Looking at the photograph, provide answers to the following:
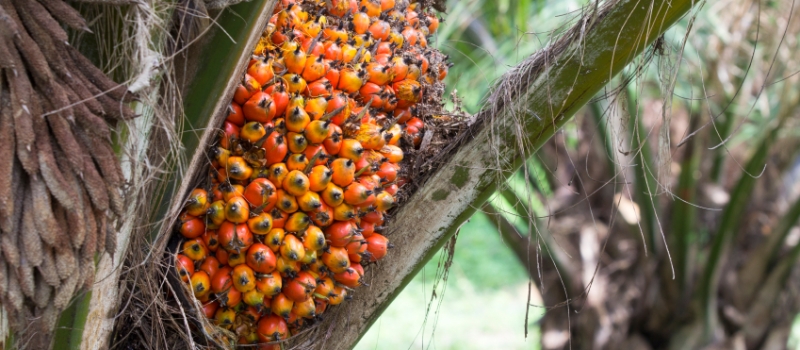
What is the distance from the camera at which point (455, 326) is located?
6.52m

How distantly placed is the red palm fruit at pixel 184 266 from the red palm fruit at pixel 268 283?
0.11 metres

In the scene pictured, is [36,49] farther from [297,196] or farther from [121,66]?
[297,196]

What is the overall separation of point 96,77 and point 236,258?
0.38 meters

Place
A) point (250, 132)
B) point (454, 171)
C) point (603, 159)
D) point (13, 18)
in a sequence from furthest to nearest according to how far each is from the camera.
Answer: point (603, 159) → point (454, 171) → point (250, 132) → point (13, 18)

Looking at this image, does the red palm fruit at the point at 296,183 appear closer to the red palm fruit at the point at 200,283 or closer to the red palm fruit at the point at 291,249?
the red palm fruit at the point at 291,249

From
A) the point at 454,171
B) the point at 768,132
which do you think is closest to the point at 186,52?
the point at 454,171

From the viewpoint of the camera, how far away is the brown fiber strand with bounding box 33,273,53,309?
0.92m

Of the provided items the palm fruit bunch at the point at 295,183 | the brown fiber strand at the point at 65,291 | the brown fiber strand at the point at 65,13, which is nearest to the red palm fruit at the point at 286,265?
the palm fruit bunch at the point at 295,183

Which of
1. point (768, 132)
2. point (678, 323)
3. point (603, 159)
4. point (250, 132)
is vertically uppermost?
point (768, 132)

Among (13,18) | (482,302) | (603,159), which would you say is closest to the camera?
(13,18)

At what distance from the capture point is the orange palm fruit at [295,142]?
3.85ft

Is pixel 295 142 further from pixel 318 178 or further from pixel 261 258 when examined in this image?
pixel 261 258

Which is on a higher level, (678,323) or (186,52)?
(678,323)

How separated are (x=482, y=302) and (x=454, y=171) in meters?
6.02
